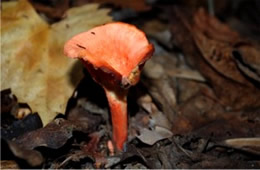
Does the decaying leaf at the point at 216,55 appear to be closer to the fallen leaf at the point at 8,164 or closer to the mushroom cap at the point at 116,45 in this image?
the mushroom cap at the point at 116,45

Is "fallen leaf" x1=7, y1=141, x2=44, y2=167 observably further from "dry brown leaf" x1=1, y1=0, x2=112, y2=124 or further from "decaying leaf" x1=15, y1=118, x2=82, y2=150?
"dry brown leaf" x1=1, y1=0, x2=112, y2=124

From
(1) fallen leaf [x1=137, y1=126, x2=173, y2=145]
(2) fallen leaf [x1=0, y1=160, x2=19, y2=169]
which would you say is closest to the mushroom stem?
(1) fallen leaf [x1=137, y1=126, x2=173, y2=145]

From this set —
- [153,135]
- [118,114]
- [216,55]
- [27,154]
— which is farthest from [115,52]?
[216,55]

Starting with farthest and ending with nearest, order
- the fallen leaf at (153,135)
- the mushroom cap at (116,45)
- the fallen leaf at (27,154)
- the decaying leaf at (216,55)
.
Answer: the decaying leaf at (216,55), the fallen leaf at (153,135), the mushroom cap at (116,45), the fallen leaf at (27,154)

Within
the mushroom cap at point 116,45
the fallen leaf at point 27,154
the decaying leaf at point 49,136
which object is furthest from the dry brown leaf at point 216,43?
the fallen leaf at point 27,154

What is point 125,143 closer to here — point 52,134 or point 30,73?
point 52,134

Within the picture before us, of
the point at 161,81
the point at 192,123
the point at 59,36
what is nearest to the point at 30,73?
the point at 59,36

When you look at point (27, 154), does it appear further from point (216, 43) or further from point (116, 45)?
point (216, 43)
